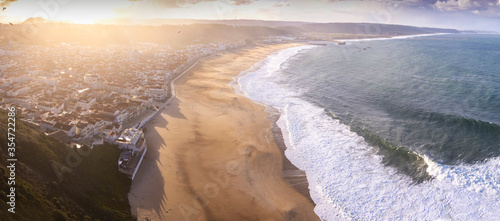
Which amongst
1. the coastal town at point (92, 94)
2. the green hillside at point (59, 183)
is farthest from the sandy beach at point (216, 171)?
the coastal town at point (92, 94)

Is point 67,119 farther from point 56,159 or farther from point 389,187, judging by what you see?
point 389,187

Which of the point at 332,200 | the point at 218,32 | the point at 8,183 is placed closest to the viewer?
the point at 8,183

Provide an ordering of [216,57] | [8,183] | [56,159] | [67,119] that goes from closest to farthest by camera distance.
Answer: [8,183], [56,159], [67,119], [216,57]

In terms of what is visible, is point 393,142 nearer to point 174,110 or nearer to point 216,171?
point 216,171

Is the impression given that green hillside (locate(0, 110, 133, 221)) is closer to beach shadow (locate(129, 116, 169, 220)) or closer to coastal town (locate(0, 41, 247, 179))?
beach shadow (locate(129, 116, 169, 220))

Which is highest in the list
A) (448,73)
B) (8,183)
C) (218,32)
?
(218,32)

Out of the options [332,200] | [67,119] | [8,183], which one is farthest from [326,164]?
[67,119]

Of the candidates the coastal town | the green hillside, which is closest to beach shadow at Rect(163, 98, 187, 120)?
the coastal town
